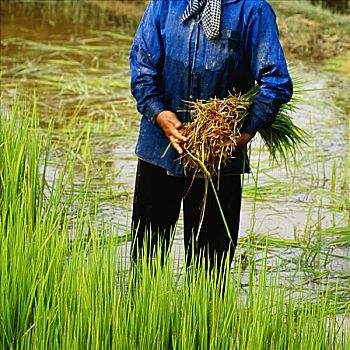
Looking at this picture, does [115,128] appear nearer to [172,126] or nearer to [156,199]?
[156,199]

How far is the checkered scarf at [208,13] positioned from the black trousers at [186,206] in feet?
1.51

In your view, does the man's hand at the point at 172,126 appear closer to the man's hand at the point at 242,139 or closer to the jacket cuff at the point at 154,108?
the jacket cuff at the point at 154,108

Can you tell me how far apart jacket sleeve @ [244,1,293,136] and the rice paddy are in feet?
0.93

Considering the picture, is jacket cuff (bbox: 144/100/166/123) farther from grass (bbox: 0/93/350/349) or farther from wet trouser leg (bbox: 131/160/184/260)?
grass (bbox: 0/93/350/349)

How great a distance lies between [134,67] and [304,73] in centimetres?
460

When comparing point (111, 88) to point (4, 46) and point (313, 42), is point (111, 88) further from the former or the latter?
point (313, 42)

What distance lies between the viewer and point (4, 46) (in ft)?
26.6

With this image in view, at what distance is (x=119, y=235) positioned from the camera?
157 inches

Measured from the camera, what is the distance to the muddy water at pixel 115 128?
440 centimetres

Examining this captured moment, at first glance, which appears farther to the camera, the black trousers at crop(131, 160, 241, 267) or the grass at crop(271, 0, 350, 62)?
the grass at crop(271, 0, 350, 62)

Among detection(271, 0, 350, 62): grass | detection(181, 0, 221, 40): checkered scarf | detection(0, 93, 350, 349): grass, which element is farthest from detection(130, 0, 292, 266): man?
detection(271, 0, 350, 62): grass

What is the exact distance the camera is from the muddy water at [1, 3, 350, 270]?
440 cm

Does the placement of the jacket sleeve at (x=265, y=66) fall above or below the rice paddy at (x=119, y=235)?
A: above

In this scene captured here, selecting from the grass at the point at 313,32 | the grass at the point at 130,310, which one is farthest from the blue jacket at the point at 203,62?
the grass at the point at 313,32
